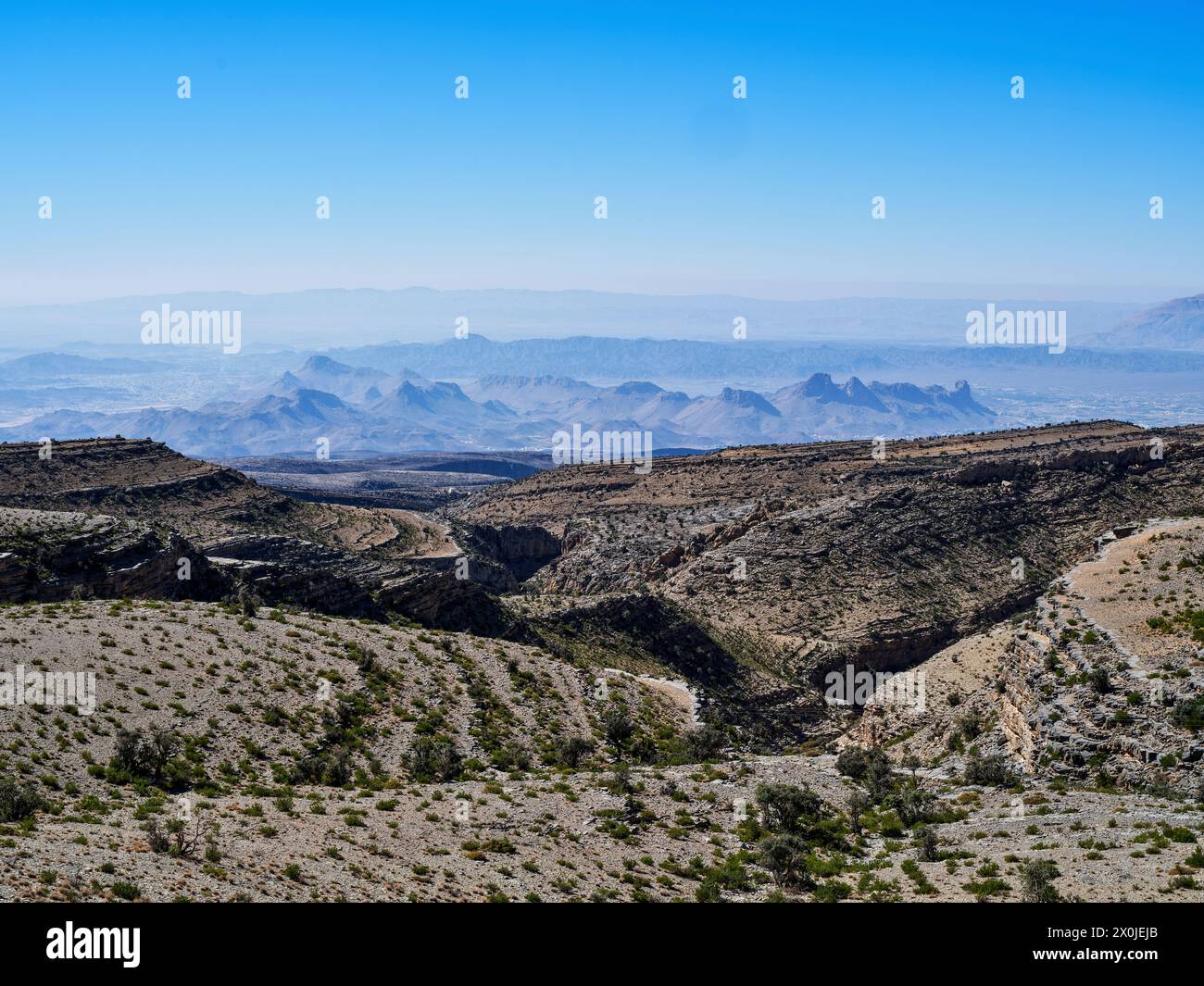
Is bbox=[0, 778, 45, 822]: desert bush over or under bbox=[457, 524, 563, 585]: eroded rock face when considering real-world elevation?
over

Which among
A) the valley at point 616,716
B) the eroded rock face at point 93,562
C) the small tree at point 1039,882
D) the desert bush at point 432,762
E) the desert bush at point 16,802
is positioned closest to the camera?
the small tree at point 1039,882

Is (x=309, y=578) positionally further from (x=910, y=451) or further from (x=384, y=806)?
(x=910, y=451)

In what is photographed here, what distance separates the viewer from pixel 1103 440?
7838 cm

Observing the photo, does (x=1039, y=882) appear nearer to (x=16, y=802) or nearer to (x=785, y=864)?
(x=785, y=864)

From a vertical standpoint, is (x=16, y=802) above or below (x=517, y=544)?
above

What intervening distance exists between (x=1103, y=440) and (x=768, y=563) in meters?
35.4

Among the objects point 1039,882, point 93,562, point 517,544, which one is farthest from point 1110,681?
point 517,544

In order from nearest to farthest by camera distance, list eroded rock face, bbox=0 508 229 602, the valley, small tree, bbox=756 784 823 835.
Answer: the valley
small tree, bbox=756 784 823 835
eroded rock face, bbox=0 508 229 602

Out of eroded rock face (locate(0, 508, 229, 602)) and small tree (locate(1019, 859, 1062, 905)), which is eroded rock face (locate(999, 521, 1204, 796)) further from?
eroded rock face (locate(0, 508, 229, 602))

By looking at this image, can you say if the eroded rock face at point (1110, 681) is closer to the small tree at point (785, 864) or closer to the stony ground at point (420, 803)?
the stony ground at point (420, 803)

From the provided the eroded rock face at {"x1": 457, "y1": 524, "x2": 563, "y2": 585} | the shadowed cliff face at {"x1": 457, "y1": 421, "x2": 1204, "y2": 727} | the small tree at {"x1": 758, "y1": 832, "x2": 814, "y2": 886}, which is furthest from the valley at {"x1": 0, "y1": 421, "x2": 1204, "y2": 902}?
the eroded rock face at {"x1": 457, "y1": 524, "x2": 563, "y2": 585}

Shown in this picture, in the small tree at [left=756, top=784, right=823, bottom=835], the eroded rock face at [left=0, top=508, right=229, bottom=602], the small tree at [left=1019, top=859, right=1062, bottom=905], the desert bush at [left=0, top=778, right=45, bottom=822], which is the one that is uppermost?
the eroded rock face at [left=0, top=508, right=229, bottom=602]

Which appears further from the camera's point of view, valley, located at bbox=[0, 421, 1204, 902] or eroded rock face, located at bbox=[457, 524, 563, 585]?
eroded rock face, located at bbox=[457, 524, 563, 585]

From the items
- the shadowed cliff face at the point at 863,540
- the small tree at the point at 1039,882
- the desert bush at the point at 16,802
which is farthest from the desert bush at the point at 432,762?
the shadowed cliff face at the point at 863,540
